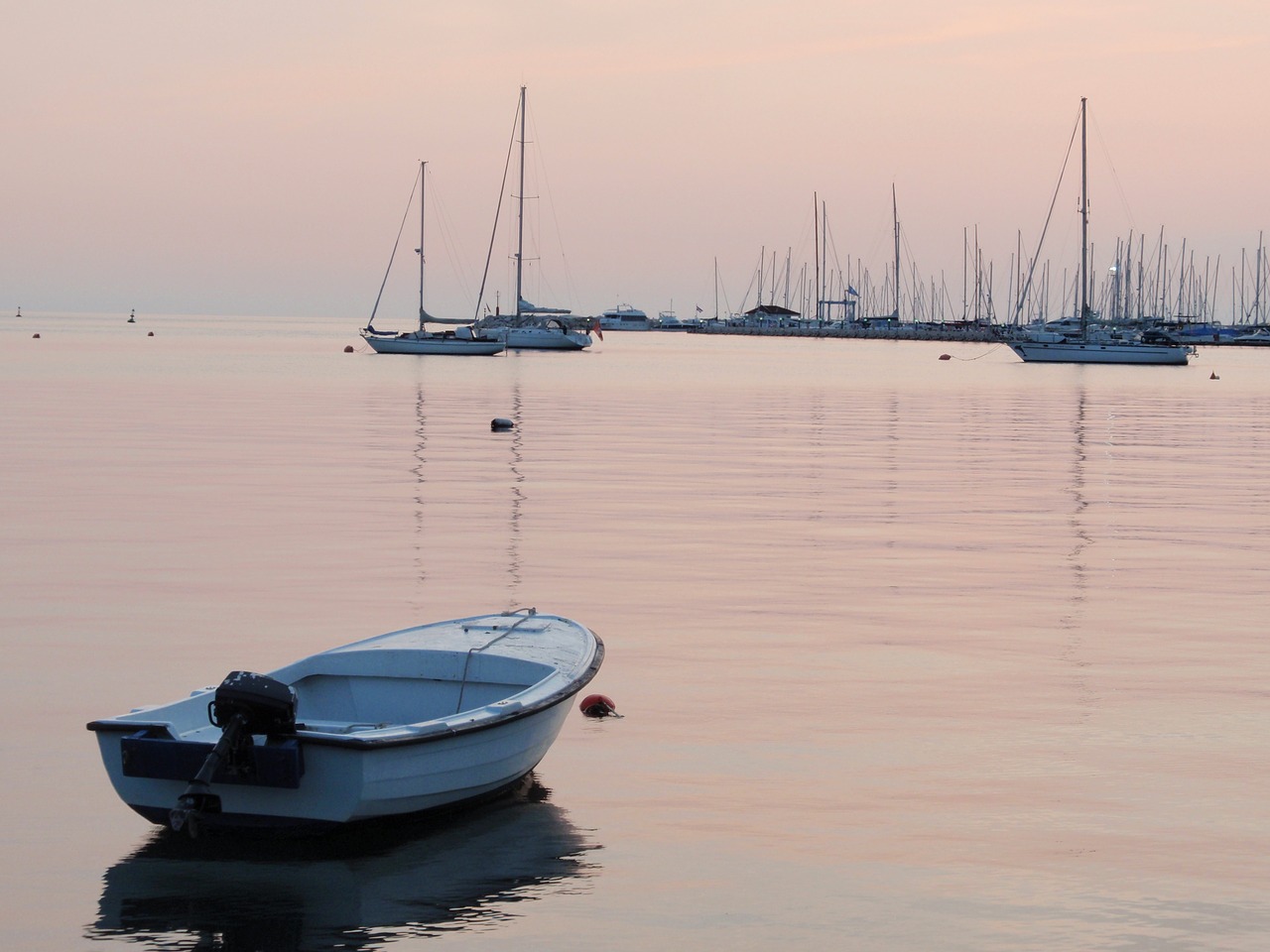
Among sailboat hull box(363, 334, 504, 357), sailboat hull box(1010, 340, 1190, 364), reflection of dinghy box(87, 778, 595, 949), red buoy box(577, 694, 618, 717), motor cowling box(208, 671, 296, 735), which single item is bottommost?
reflection of dinghy box(87, 778, 595, 949)

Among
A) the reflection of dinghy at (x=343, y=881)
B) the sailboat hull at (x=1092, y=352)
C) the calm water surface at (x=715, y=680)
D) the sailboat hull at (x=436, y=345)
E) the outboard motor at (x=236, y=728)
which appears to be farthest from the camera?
the sailboat hull at (x=1092, y=352)

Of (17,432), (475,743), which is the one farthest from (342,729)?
(17,432)

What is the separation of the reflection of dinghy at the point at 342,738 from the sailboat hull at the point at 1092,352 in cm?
10225

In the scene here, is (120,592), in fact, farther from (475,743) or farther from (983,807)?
(983,807)

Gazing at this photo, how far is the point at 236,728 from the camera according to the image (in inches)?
367

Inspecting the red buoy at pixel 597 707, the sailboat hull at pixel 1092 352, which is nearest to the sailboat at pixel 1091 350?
the sailboat hull at pixel 1092 352

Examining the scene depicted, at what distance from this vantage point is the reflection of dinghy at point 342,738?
937 cm

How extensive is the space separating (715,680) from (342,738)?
5304 millimetres

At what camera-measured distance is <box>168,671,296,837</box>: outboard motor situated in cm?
930

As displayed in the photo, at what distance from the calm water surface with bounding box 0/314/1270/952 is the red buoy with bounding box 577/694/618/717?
150 mm

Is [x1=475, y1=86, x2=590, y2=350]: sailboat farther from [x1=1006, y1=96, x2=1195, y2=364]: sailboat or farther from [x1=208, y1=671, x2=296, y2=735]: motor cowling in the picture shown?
[x1=208, y1=671, x2=296, y2=735]: motor cowling

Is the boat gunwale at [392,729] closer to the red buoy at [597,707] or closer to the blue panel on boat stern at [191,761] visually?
the blue panel on boat stern at [191,761]

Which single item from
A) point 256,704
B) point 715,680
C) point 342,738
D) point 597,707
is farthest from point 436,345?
point 342,738

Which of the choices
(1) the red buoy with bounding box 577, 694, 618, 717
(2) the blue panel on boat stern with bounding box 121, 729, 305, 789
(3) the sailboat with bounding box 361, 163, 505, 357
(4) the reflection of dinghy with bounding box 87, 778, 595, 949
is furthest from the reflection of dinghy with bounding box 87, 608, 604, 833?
(3) the sailboat with bounding box 361, 163, 505, 357
